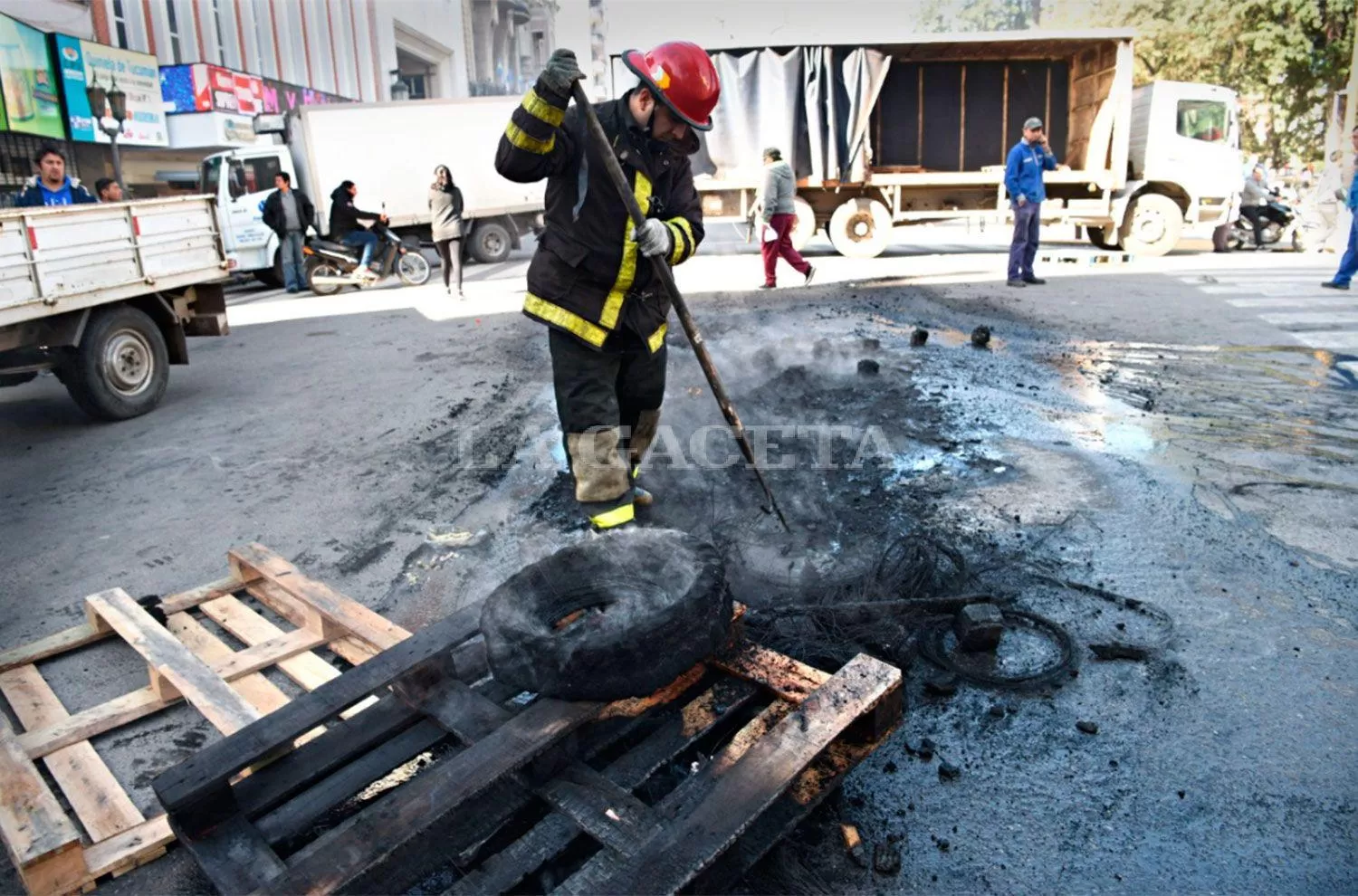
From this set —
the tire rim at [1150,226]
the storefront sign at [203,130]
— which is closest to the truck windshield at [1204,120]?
the tire rim at [1150,226]

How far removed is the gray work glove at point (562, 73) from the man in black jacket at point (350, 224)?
1222 centimetres

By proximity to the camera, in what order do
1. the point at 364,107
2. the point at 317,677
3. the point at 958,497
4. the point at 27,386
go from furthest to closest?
the point at 364,107
the point at 27,386
the point at 958,497
the point at 317,677

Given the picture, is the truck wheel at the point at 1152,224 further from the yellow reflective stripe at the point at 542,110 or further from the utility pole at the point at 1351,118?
the yellow reflective stripe at the point at 542,110

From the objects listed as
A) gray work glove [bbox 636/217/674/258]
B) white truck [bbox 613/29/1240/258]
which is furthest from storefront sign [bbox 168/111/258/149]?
gray work glove [bbox 636/217/674/258]

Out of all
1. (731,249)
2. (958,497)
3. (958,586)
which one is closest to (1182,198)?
(731,249)

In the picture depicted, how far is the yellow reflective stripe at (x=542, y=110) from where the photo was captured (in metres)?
3.03

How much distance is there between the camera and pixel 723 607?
8.25 feet

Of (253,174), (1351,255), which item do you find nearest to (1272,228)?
(1351,255)

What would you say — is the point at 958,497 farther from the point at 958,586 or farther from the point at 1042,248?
the point at 1042,248

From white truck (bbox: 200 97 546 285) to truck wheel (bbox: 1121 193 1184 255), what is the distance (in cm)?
1101

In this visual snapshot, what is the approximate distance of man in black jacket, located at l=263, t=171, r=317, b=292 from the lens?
13438mm

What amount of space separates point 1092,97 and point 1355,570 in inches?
524

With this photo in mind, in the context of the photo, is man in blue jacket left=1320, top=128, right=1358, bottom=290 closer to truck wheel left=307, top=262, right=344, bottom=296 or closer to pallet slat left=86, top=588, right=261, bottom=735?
pallet slat left=86, top=588, right=261, bottom=735

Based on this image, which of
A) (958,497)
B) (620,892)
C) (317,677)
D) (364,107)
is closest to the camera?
(620,892)
